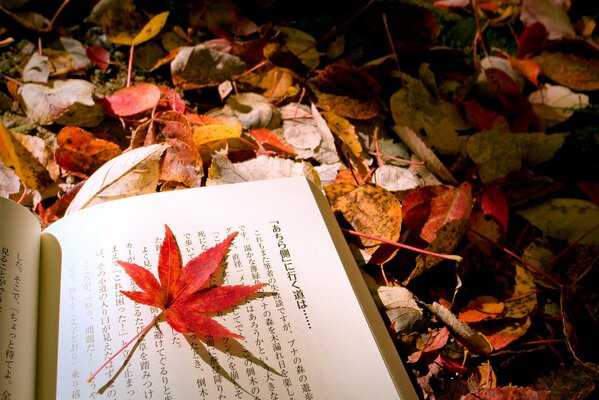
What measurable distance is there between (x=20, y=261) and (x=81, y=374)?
162mm

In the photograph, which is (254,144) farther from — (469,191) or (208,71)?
(469,191)

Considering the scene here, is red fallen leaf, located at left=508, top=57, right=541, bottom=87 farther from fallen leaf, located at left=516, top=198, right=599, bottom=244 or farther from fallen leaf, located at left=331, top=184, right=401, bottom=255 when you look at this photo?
fallen leaf, located at left=331, top=184, right=401, bottom=255

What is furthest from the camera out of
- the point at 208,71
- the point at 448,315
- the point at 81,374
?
the point at 208,71

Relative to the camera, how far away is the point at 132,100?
2.89ft

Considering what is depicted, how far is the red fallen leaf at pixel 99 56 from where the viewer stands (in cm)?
95

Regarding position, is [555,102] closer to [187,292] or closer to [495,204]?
[495,204]

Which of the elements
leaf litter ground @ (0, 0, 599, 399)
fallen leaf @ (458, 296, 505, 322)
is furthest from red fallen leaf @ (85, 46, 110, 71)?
fallen leaf @ (458, 296, 505, 322)

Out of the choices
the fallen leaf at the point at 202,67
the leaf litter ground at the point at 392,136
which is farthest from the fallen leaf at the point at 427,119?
the fallen leaf at the point at 202,67

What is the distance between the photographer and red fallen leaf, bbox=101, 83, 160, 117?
2.85 ft

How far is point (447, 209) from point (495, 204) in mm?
107

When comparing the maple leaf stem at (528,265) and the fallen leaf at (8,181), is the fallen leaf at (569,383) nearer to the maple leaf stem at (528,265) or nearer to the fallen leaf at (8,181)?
the maple leaf stem at (528,265)

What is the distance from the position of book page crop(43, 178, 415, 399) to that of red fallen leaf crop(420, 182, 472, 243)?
16 cm

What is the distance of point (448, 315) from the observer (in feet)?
2.19

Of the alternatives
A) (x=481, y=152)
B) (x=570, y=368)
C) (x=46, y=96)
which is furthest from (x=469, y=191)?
(x=46, y=96)
